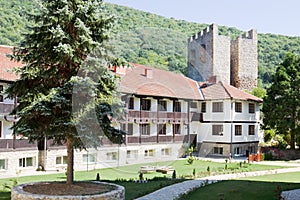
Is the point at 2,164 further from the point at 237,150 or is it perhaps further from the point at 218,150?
the point at 237,150

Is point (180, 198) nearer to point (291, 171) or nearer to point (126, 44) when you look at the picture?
point (126, 44)

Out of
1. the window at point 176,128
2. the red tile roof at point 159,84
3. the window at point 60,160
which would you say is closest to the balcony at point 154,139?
the window at point 176,128

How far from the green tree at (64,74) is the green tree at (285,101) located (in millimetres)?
22609

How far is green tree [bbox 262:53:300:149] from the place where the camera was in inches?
1210

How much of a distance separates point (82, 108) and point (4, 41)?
26.7 m

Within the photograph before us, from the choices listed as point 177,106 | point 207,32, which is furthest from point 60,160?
point 207,32

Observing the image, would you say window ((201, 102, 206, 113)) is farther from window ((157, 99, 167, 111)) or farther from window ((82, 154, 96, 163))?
window ((82, 154, 96, 163))

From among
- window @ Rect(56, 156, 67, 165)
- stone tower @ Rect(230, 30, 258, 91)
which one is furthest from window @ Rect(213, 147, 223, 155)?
stone tower @ Rect(230, 30, 258, 91)

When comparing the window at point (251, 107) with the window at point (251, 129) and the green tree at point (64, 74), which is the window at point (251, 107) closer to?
the window at point (251, 129)

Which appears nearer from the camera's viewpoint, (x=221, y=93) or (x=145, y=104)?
(x=145, y=104)

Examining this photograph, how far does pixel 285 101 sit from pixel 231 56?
1744 cm

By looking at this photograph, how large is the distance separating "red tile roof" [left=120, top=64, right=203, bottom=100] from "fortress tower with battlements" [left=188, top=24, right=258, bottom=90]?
10344mm

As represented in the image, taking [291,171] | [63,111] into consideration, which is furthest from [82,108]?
[291,171]

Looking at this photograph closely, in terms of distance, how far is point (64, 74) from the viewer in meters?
11.7
